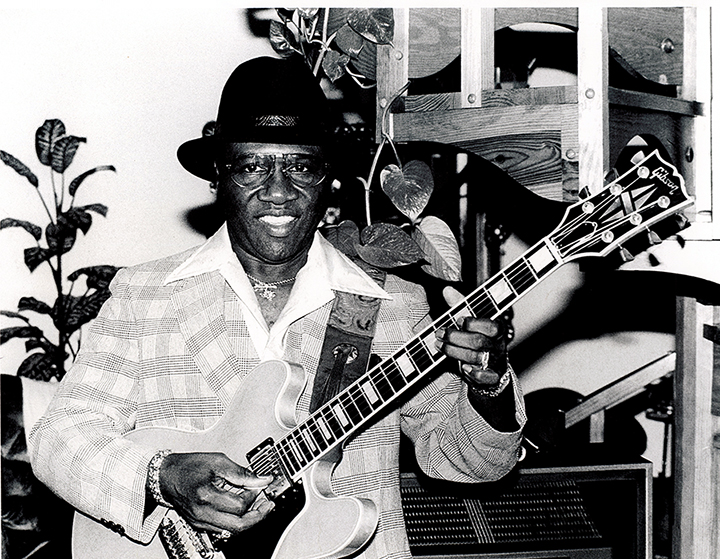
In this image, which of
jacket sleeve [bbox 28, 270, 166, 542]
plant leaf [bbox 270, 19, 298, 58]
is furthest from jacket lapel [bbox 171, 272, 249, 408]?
plant leaf [bbox 270, 19, 298, 58]

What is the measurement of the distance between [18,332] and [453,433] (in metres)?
2.03

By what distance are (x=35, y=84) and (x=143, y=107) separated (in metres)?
0.39

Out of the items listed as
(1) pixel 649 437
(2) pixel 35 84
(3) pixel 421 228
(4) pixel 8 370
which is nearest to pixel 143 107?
(2) pixel 35 84

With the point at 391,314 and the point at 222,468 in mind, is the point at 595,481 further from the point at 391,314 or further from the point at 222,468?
the point at 222,468

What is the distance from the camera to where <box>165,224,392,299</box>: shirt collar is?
5.69 feet

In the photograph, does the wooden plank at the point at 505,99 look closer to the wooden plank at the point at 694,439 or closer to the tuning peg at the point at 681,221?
the tuning peg at the point at 681,221

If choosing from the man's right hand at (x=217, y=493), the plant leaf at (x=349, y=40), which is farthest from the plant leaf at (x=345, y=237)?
the man's right hand at (x=217, y=493)

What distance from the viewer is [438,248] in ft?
6.18

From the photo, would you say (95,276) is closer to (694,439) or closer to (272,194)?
(272,194)

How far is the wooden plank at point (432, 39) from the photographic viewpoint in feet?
5.90

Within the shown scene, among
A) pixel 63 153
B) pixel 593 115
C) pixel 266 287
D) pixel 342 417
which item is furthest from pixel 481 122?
pixel 63 153

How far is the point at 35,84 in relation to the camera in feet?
10.3

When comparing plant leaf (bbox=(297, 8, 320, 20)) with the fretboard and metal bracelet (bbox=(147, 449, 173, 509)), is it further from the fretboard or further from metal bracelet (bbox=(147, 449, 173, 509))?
metal bracelet (bbox=(147, 449, 173, 509))

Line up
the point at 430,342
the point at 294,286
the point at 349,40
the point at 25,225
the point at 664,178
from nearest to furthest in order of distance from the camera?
the point at 664,178
the point at 430,342
the point at 294,286
the point at 349,40
the point at 25,225
